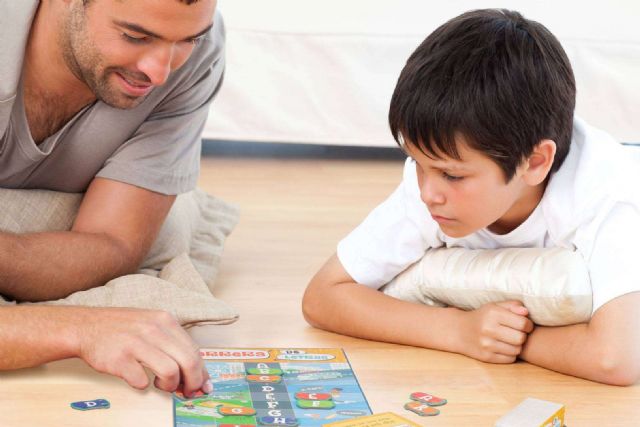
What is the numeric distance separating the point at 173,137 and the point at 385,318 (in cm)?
45

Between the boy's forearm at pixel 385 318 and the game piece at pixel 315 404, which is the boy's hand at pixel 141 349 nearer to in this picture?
the game piece at pixel 315 404

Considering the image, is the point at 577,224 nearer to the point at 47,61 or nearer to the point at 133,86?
the point at 133,86

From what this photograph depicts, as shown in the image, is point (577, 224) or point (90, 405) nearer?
point (90, 405)

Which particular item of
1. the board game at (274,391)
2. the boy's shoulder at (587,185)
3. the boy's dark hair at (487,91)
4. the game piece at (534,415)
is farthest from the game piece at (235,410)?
the boy's shoulder at (587,185)

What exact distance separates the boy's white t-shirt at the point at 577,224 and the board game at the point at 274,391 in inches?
7.8

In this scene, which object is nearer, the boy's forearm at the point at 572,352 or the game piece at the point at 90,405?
the game piece at the point at 90,405

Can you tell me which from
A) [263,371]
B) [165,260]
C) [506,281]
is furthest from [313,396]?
→ [165,260]

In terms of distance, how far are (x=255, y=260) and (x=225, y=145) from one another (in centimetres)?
126

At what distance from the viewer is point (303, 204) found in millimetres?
2482

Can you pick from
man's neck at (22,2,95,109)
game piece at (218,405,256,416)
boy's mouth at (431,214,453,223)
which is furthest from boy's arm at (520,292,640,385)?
man's neck at (22,2,95,109)

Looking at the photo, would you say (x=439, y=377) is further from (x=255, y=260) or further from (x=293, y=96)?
(x=293, y=96)

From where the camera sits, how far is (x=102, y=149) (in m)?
1.65

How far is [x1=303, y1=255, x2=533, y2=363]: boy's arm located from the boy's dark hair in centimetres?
22

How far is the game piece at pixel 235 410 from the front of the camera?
1.25 metres
